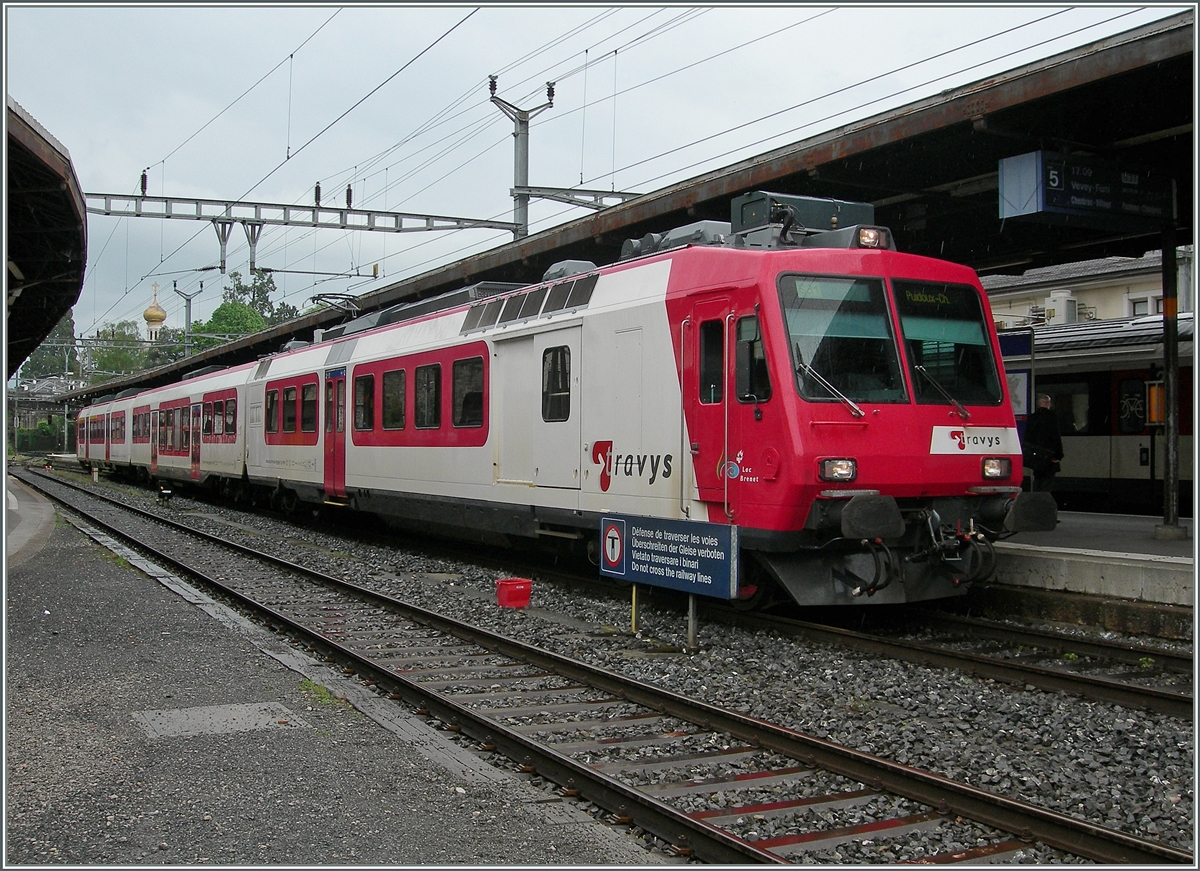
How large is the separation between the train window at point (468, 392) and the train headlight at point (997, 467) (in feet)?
19.1

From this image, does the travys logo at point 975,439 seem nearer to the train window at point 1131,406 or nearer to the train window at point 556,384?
the train window at point 556,384

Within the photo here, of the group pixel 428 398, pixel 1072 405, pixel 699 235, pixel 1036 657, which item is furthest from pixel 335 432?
pixel 1072 405

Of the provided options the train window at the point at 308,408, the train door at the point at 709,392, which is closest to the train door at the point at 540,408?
the train door at the point at 709,392

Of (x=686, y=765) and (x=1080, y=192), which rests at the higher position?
(x=1080, y=192)

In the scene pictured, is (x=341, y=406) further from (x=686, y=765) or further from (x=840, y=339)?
(x=686, y=765)

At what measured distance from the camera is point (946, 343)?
29.3 ft

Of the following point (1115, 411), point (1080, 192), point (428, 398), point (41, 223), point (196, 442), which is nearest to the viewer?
point (1080, 192)

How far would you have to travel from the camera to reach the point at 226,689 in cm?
740

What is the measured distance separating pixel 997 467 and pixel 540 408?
15.2 feet

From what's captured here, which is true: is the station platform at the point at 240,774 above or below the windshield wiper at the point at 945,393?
below

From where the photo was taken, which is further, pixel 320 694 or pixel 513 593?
pixel 513 593

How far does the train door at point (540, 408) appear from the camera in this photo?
35.0ft

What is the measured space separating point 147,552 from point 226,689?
961 centimetres

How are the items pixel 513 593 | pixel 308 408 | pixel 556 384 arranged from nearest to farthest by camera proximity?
pixel 513 593 → pixel 556 384 → pixel 308 408
